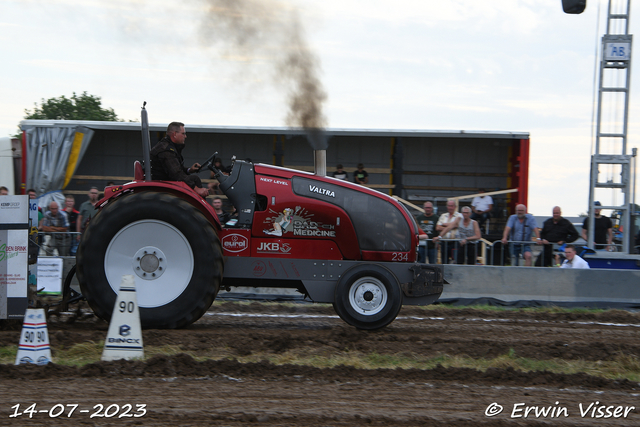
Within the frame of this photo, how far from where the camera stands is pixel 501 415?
435cm

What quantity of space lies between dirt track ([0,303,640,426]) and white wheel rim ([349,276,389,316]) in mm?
254

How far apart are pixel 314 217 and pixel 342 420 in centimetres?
311

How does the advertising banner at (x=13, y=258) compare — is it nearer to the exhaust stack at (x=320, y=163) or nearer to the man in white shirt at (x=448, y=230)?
the exhaust stack at (x=320, y=163)

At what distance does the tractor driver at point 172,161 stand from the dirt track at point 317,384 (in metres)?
1.55

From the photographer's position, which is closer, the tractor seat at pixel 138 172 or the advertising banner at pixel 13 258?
the advertising banner at pixel 13 258

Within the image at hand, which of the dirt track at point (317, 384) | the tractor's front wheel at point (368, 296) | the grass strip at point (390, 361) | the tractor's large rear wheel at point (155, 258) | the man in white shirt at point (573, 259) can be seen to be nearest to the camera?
the dirt track at point (317, 384)

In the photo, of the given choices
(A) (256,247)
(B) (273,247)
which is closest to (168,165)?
(A) (256,247)

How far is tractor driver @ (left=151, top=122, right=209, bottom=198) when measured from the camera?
6891 mm

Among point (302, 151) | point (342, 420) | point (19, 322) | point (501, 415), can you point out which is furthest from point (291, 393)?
point (302, 151)

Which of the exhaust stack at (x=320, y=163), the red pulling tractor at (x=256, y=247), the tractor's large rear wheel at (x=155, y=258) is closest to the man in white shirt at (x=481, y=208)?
the red pulling tractor at (x=256, y=247)

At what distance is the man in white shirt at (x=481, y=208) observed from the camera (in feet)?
44.1

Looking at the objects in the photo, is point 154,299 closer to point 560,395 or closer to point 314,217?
point 314,217

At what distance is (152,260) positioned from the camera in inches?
264

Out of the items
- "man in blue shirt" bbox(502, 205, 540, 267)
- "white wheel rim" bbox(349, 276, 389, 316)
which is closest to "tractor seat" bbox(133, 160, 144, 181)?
"white wheel rim" bbox(349, 276, 389, 316)
